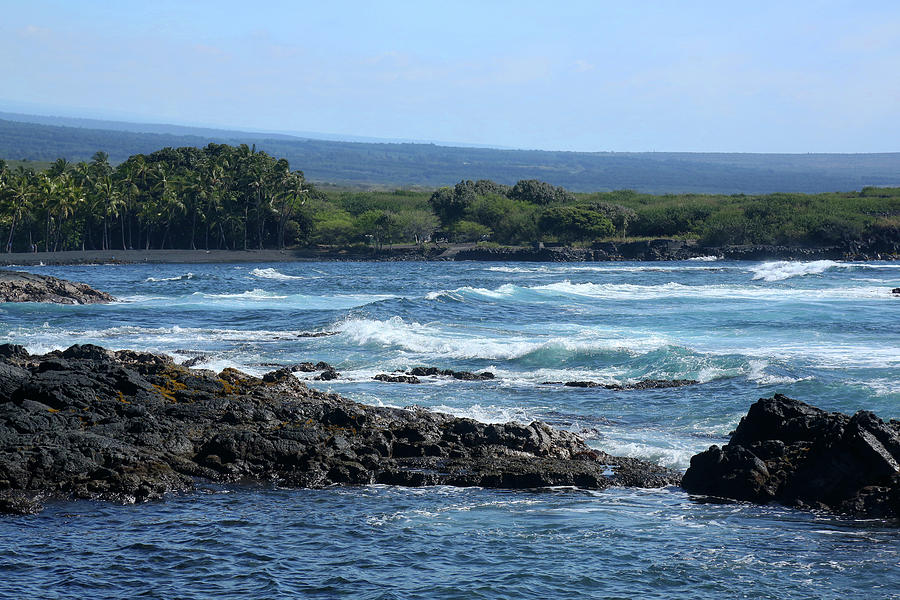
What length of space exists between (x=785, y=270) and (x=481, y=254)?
3312 centimetres

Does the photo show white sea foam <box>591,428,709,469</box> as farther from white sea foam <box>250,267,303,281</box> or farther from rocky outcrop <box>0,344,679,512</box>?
white sea foam <box>250,267,303,281</box>

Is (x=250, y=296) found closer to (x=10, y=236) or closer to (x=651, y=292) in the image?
(x=651, y=292)

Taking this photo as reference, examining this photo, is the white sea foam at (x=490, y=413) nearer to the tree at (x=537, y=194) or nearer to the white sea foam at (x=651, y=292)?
the white sea foam at (x=651, y=292)

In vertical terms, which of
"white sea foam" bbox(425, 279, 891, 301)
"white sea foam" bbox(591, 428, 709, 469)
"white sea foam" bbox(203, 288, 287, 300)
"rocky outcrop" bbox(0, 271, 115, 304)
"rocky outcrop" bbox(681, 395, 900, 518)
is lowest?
"white sea foam" bbox(203, 288, 287, 300)

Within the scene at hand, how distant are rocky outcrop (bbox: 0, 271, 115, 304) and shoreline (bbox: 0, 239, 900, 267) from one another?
115 feet

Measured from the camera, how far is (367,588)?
1173 centimetres

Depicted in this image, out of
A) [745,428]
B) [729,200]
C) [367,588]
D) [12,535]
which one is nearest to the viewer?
[367,588]

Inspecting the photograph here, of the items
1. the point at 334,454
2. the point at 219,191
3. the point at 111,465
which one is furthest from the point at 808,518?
the point at 219,191

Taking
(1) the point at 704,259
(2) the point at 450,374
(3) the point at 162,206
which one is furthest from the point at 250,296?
(1) the point at 704,259

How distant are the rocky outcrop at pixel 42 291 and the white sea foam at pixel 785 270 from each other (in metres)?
41.4

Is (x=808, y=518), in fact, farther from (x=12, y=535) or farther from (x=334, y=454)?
(x=12, y=535)

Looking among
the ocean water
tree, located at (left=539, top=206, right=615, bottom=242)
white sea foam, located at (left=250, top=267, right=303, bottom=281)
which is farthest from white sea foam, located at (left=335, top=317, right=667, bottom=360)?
tree, located at (left=539, top=206, right=615, bottom=242)

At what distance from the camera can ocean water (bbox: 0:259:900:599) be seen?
1201 centimetres

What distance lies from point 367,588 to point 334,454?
5.60m
